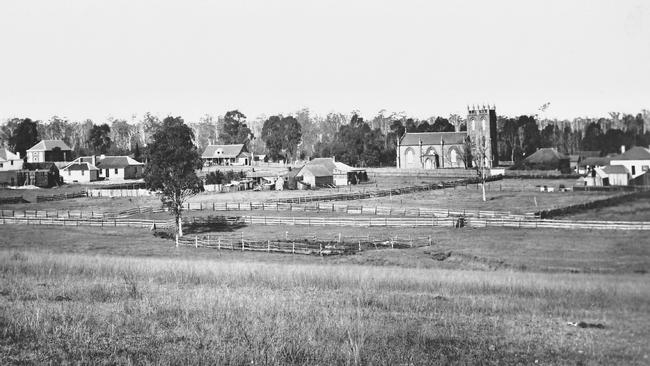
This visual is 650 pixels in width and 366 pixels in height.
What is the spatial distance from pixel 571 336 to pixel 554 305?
4.98 metres

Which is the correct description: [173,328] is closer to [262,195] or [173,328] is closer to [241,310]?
[241,310]

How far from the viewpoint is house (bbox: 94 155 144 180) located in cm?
12088

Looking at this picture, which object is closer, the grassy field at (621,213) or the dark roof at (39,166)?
the grassy field at (621,213)

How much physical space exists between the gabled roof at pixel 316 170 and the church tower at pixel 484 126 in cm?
3802

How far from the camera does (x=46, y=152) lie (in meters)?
133

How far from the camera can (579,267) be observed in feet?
111

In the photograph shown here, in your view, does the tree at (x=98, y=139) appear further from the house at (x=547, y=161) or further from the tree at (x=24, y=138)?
the house at (x=547, y=161)

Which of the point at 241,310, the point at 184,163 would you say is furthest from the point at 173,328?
the point at 184,163

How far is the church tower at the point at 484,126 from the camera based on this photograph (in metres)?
125

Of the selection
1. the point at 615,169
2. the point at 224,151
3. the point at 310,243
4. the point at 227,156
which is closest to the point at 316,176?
the point at 615,169

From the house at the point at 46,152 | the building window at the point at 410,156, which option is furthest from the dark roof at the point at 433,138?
the house at the point at 46,152

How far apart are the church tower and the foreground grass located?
103m

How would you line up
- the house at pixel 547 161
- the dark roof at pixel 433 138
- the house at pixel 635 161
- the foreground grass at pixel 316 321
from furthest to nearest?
the dark roof at pixel 433 138
the house at pixel 547 161
the house at pixel 635 161
the foreground grass at pixel 316 321

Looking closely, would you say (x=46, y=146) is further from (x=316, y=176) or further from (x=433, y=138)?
(x=433, y=138)
